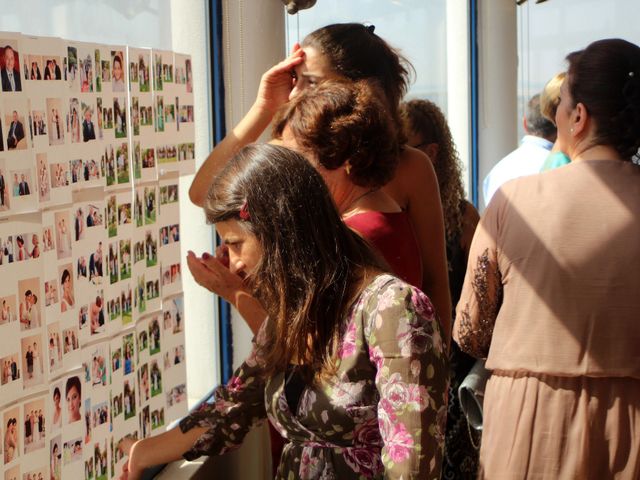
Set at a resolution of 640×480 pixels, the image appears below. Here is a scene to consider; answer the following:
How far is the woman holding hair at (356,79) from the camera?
2.33 meters

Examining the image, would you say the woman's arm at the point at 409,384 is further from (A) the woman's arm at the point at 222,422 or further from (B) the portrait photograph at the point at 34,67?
(B) the portrait photograph at the point at 34,67

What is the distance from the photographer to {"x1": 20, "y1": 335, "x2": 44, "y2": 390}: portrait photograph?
177 centimetres

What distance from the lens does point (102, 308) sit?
2.10m

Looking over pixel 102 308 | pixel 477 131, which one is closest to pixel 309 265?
pixel 102 308

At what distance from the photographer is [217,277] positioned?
6.92 feet

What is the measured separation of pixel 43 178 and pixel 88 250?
26 cm

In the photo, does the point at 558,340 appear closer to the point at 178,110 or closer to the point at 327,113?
the point at 327,113

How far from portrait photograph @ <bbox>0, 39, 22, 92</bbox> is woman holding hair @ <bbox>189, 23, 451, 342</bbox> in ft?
2.47

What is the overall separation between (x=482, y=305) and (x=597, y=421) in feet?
1.30

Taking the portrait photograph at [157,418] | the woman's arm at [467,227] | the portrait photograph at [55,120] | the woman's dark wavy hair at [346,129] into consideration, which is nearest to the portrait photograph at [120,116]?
the portrait photograph at [55,120]

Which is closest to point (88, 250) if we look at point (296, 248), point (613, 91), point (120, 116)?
point (120, 116)

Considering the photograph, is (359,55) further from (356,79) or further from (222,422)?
(222,422)

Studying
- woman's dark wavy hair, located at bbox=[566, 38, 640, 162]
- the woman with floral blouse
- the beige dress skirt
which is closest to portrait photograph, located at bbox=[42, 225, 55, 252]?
the woman with floral blouse

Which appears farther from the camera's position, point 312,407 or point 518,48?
point 518,48
